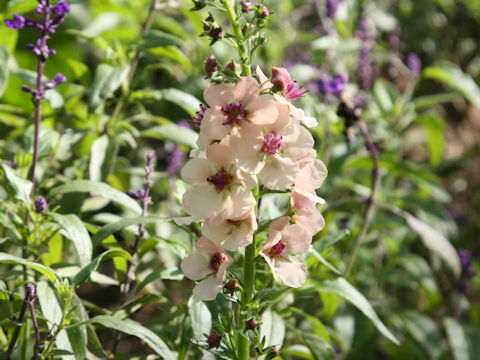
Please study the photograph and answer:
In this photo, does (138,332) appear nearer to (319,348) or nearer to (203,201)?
(203,201)

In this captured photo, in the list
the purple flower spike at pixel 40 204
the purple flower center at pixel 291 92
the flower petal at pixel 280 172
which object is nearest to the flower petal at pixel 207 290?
the flower petal at pixel 280 172

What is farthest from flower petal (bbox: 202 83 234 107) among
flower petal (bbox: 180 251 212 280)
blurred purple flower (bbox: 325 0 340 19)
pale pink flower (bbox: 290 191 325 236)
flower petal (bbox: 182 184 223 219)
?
blurred purple flower (bbox: 325 0 340 19)

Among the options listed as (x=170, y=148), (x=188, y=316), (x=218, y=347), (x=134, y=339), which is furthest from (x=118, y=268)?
(x=134, y=339)

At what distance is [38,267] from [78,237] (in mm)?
179

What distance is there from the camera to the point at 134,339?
3.40m

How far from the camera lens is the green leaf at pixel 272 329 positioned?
1998 mm

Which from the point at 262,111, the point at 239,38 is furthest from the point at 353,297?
the point at 239,38

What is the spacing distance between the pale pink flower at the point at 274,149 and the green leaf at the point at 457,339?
6.37ft

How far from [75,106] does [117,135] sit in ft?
2.00

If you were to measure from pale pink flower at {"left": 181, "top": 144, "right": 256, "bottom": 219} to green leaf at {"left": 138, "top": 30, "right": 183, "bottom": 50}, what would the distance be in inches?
40.8

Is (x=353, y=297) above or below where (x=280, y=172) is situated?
below

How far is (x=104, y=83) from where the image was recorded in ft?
7.84

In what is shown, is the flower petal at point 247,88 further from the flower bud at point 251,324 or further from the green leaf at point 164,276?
the green leaf at point 164,276

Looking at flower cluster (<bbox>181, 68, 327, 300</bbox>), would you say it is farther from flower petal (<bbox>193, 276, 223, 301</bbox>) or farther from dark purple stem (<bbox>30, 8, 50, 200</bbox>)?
dark purple stem (<bbox>30, 8, 50, 200</bbox>)
